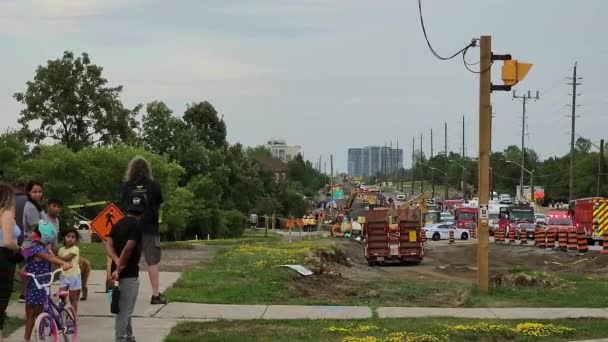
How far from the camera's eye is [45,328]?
25.2ft

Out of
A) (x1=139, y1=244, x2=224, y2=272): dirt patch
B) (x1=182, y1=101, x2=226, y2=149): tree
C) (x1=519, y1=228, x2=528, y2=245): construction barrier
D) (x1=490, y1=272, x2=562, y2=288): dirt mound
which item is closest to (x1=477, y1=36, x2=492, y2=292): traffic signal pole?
(x1=490, y1=272, x2=562, y2=288): dirt mound

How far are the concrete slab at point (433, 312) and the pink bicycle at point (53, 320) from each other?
4.55m

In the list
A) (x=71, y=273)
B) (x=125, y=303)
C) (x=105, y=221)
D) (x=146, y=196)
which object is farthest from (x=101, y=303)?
(x=125, y=303)

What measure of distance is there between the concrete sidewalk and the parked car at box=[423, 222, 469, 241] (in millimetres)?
51012

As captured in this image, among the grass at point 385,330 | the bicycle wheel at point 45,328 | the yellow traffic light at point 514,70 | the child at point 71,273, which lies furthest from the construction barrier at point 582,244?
the bicycle wheel at point 45,328

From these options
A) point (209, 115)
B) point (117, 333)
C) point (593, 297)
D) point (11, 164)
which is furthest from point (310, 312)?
point (209, 115)

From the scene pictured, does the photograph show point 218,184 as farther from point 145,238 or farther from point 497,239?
point 145,238

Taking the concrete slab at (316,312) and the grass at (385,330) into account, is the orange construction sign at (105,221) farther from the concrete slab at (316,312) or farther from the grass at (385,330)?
the grass at (385,330)

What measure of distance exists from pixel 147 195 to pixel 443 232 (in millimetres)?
55772

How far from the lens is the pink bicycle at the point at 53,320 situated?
7.55 meters

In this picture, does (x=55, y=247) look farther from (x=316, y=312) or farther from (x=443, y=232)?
(x=443, y=232)

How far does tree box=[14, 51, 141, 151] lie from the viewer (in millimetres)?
50719

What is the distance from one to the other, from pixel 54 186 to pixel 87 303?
84.8ft

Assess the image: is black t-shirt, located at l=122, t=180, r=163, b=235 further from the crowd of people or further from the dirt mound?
Result: the dirt mound
